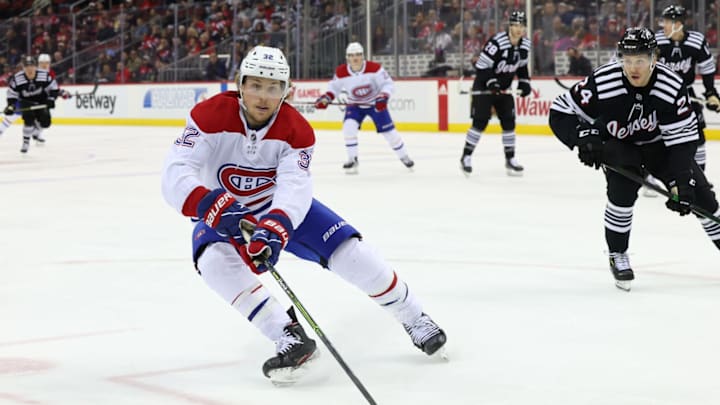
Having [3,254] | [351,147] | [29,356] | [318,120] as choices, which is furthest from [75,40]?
[29,356]

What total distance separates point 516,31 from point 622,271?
542 centimetres

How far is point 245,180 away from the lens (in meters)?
3.35

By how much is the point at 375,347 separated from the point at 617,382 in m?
0.84

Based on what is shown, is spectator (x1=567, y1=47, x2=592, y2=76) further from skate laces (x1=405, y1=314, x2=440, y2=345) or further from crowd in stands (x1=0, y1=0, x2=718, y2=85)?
skate laces (x1=405, y1=314, x2=440, y2=345)

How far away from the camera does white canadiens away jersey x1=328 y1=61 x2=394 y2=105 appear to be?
10.9m

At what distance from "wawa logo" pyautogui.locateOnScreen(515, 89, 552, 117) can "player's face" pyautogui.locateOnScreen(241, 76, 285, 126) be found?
1201 centimetres

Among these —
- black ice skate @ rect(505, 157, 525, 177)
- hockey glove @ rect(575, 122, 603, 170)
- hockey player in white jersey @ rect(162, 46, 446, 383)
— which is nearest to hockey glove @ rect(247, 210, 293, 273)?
hockey player in white jersey @ rect(162, 46, 446, 383)

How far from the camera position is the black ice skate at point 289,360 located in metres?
3.15

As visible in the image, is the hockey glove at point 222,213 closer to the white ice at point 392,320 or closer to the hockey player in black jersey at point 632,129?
the white ice at point 392,320

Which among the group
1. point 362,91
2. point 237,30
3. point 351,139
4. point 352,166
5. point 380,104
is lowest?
point 352,166

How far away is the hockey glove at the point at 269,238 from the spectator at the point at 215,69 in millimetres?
16578

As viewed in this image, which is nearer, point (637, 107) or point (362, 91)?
point (637, 107)

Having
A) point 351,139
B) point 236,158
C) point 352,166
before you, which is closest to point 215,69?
point 351,139

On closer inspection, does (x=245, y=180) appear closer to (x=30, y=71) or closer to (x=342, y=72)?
(x=342, y=72)
